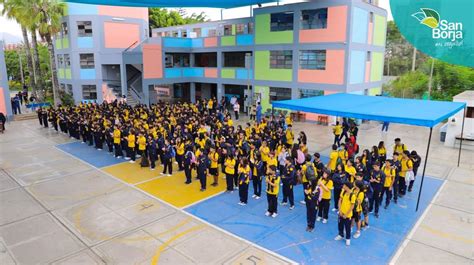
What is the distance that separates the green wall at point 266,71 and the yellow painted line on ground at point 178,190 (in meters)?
14.1

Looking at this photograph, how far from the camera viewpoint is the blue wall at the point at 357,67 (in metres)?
21.9

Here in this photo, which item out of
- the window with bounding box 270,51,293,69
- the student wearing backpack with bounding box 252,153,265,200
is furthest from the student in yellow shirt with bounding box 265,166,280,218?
the window with bounding box 270,51,293,69

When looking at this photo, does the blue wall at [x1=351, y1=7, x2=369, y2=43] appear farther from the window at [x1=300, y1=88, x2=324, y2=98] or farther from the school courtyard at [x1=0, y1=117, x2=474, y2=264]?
the school courtyard at [x1=0, y1=117, x2=474, y2=264]

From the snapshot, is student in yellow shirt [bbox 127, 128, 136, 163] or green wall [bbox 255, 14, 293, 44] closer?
student in yellow shirt [bbox 127, 128, 136, 163]

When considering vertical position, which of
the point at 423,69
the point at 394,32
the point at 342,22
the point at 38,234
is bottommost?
the point at 38,234

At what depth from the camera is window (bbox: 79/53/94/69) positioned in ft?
96.8

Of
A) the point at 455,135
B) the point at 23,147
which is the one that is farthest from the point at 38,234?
the point at 455,135

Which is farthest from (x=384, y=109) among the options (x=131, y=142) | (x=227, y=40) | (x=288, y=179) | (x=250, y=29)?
(x=227, y=40)

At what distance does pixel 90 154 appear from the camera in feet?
51.4

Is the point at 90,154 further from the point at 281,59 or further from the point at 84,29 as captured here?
the point at 84,29

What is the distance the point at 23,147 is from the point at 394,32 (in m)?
49.0

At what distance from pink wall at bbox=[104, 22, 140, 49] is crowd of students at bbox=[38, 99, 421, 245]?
13563mm

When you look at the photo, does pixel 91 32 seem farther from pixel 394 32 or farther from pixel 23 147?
pixel 394 32

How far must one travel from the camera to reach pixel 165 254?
7.36 m
